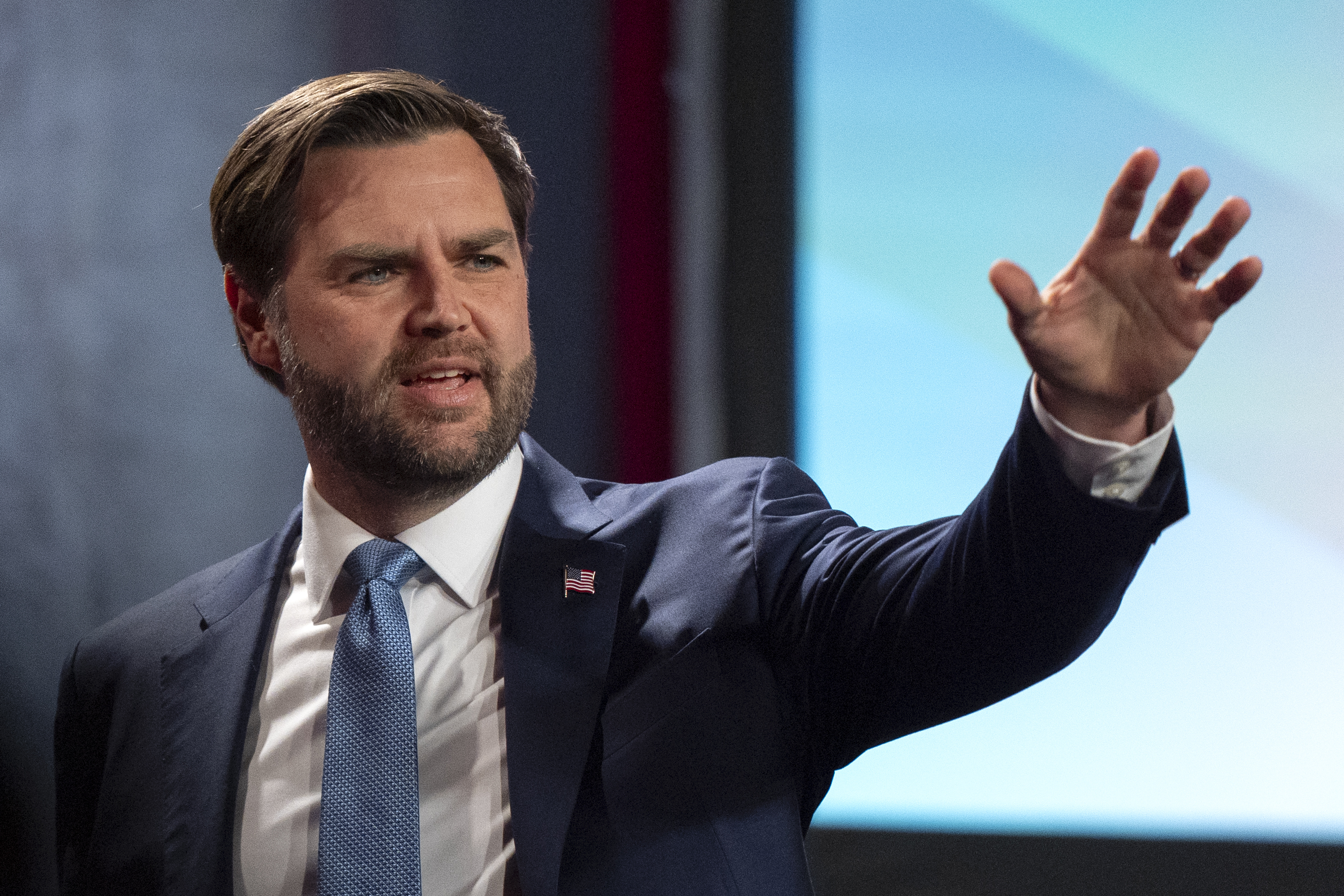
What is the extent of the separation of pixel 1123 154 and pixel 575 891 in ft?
4.45

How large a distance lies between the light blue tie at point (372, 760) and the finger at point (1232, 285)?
0.86m

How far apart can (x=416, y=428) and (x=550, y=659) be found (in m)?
0.32

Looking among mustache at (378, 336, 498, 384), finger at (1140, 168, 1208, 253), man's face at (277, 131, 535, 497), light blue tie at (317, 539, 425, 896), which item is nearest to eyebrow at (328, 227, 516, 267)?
man's face at (277, 131, 535, 497)

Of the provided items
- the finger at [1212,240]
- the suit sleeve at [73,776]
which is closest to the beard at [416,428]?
the suit sleeve at [73,776]

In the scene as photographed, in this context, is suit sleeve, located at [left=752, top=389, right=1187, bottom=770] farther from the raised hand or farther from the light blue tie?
the light blue tie

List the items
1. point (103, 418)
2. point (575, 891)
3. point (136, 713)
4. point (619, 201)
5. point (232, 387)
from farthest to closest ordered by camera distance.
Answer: point (619, 201), point (232, 387), point (103, 418), point (136, 713), point (575, 891)

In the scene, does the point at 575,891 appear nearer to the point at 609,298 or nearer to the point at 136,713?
the point at 136,713

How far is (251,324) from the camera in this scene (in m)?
1.62

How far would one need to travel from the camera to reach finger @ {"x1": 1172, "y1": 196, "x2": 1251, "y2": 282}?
818 mm

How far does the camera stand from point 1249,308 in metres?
1.69

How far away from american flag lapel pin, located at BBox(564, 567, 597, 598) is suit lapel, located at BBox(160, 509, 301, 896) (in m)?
0.42

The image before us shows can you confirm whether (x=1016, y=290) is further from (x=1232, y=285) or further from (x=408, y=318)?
(x=408, y=318)

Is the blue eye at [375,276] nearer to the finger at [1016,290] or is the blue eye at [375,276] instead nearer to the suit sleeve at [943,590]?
the suit sleeve at [943,590]

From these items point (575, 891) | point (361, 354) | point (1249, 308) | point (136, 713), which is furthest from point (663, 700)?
point (1249, 308)
